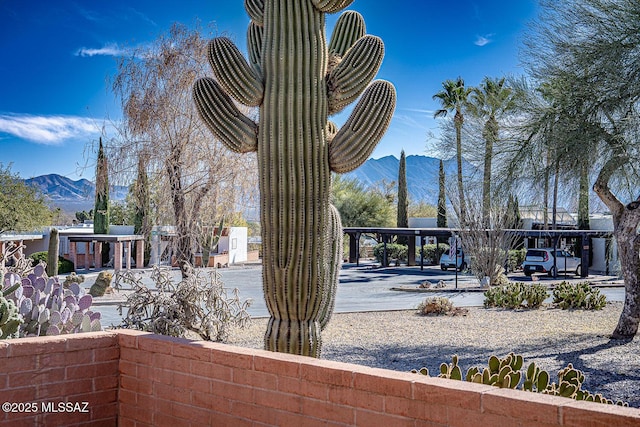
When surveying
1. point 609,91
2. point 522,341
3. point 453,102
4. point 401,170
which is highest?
point 453,102

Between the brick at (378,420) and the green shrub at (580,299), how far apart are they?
53.5 ft

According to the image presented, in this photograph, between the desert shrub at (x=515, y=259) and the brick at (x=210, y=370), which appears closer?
the brick at (x=210, y=370)

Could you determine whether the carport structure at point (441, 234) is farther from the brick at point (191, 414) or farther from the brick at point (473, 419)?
the brick at point (473, 419)

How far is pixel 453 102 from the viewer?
4431cm

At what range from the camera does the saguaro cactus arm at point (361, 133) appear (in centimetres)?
711

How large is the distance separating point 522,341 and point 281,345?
7384 millimetres

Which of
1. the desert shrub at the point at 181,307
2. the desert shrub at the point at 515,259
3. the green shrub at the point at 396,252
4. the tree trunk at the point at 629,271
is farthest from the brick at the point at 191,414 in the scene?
the green shrub at the point at 396,252

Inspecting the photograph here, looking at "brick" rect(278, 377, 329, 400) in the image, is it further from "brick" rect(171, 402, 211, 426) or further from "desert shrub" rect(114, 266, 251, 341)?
"desert shrub" rect(114, 266, 251, 341)

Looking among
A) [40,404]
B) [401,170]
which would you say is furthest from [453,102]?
[40,404]

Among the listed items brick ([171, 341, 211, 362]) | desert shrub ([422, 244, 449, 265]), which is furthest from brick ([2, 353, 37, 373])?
desert shrub ([422, 244, 449, 265])

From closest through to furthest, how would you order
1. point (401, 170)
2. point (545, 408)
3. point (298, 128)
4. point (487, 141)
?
point (545, 408) → point (298, 128) → point (487, 141) → point (401, 170)

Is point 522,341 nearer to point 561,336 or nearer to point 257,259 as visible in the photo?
point 561,336

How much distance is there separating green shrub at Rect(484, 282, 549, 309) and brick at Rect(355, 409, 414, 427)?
623 inches

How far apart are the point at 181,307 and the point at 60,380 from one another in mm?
6303
